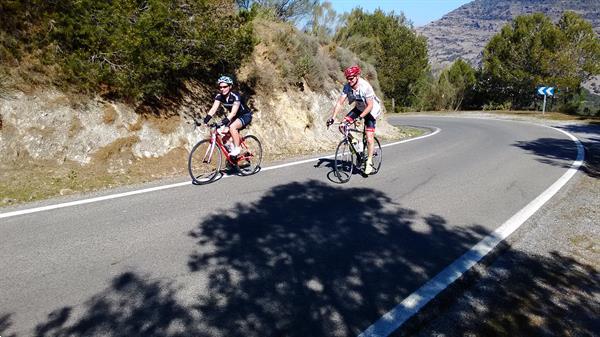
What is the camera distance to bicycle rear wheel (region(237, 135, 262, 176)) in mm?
8211

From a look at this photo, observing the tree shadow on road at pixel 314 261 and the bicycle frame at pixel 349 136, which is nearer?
the tree shadow on road at pixel 314 261

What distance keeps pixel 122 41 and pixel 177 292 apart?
605cm

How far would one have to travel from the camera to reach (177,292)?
3.52 metres

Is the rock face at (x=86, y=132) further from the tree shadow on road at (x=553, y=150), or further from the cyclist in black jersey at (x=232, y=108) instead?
the tree shadow on road at (x=553, y=150)

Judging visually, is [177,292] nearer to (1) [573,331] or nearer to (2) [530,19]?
(1) [573,331]

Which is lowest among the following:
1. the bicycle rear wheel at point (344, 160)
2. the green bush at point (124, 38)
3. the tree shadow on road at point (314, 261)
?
the tree shadow on road at point (314, 261)

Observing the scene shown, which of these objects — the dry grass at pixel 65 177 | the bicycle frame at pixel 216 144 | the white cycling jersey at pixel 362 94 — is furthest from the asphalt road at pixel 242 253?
the white cycling jersey at pixel 362 94

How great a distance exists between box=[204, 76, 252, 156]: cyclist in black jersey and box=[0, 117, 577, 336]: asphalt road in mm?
946

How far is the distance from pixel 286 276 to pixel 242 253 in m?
0.69

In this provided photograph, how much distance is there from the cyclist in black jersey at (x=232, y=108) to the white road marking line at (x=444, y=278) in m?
4.85

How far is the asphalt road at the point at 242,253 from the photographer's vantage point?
125 inches

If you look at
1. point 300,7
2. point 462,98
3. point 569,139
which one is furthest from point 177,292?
point 462,98

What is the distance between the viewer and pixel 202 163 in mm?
7855

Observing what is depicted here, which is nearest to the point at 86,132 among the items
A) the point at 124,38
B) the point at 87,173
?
the point at 87,173
